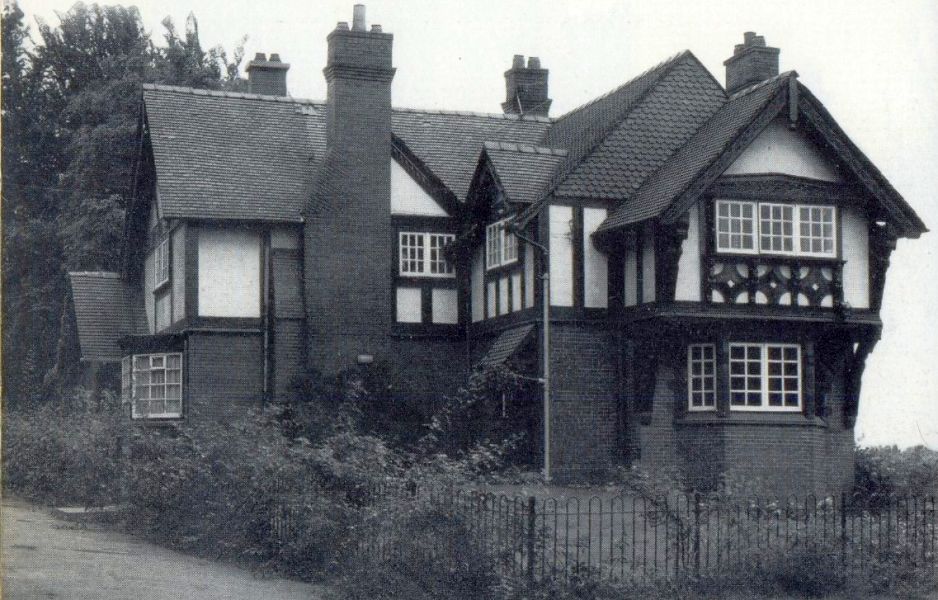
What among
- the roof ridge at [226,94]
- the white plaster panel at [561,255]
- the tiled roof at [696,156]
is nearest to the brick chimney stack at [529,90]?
the roof ridge at [226,94]

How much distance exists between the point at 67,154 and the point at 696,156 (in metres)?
25.7

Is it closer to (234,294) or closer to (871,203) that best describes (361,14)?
(234,294)

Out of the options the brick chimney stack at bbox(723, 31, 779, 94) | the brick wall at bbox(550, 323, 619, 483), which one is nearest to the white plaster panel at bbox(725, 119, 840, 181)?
the brick chimney stack at bbox(723, 31, 779, 94)

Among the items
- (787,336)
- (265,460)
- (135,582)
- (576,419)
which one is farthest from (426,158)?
(135,582)

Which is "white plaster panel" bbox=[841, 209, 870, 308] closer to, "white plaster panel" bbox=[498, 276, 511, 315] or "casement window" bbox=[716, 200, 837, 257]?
"casement window" bbox=[716, 200, 837, 257]

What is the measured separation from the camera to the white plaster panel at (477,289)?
2839cm

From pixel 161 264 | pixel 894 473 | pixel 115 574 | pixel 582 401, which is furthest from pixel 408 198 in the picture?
pixel 115 574

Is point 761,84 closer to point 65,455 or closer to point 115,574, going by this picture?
point 65,455

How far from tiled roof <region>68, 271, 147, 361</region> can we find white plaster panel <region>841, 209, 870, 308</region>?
17.6m

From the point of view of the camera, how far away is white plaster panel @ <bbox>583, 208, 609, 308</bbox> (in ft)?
83.6

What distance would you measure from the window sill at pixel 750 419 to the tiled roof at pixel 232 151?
30.9ft

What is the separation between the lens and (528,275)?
26.0 metres

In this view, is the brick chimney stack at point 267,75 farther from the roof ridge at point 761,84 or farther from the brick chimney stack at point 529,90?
the roof ridge at point 761,84

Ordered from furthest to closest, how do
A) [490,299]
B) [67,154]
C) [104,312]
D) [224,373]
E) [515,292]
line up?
[67,154] < [104,312] < [490,299] < [224,373] < [515,292]
